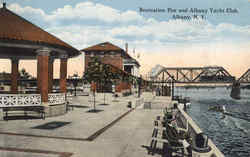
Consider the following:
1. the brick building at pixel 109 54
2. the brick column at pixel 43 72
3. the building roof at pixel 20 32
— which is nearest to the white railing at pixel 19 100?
the brick column at pixel 43 72

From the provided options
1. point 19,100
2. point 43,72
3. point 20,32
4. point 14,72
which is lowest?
point 19,100

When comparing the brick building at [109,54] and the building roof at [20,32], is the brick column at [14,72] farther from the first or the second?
the brick building at [109,54]

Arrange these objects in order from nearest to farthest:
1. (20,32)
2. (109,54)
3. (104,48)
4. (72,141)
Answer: (72,141) → (20,32) → (109,54) → (104,48)

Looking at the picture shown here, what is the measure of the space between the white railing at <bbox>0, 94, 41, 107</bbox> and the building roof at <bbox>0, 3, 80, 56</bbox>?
4100 millimetres

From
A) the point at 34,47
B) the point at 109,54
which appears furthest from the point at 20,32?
the point at 109,54

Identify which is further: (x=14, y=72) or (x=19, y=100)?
(x=14, y=72)

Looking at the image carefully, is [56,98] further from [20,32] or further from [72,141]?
[72,141]

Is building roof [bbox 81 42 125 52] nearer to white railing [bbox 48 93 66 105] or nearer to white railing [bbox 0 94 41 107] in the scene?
white railing [bbox 48 93 66 105]

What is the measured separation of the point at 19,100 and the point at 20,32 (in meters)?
5.14

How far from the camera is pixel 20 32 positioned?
1491 centimetres

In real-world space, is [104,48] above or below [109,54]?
above

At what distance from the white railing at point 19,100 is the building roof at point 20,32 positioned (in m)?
4.10

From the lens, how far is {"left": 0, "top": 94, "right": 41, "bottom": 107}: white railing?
14.7 meters

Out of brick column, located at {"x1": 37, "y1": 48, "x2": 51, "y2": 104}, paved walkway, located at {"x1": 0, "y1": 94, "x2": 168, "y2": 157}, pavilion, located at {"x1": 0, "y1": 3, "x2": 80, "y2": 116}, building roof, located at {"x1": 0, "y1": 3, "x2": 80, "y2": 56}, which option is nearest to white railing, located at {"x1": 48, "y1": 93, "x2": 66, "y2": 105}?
pavilion, located at {"x1": 0, "y1": 3, "x2": 80, "y2": 116}
